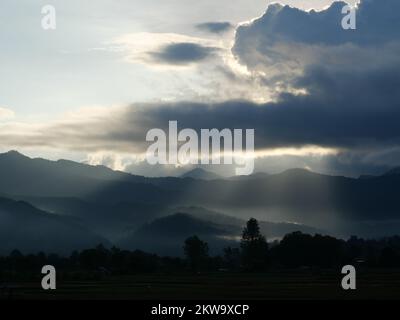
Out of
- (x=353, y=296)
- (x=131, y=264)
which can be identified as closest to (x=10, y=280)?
(x=131, y=264)

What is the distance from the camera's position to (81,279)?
492 ft
